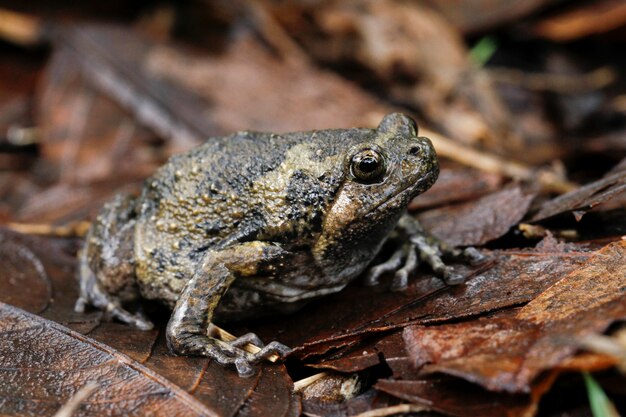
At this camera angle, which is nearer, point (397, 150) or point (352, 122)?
point (397, 150)

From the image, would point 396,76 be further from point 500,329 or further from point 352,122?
point 500,329

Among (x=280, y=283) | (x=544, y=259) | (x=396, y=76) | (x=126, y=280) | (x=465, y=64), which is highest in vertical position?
(x=465, y=64)

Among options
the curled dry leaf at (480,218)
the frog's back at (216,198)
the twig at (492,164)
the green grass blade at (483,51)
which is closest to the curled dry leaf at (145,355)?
the frog's back at (216,198)

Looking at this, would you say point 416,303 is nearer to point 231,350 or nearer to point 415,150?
point 415,150

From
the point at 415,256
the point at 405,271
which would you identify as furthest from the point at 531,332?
the point at 415,256

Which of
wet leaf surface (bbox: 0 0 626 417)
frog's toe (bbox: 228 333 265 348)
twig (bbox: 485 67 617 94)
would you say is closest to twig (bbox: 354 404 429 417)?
wet leaf surface (bbox: 0 0 626 417)

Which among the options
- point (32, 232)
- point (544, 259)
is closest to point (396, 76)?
point (544, 259)

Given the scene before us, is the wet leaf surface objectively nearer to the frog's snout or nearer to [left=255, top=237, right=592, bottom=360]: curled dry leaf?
[left=255, top=237, right=592, bottom=360]: curled dry leaf
